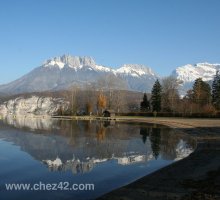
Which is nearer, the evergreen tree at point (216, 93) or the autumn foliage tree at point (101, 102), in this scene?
the evergreen tree at point (216, 93)

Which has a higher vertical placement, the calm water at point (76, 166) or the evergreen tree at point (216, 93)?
the evergreen tree at point (216, 93)

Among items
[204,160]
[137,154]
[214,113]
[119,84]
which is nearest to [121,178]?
[204,160]

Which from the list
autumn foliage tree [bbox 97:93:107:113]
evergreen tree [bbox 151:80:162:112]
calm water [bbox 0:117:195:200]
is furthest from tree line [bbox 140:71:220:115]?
calm water [bbox 0:117:195:200]

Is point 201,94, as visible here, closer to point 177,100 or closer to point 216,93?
point 216,93

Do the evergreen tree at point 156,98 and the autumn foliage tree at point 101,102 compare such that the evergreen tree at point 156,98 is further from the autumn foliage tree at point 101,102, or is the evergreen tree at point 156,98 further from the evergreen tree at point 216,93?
the evergreen tree at point 216,93

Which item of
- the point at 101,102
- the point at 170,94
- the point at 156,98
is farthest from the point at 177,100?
the point at 101,102

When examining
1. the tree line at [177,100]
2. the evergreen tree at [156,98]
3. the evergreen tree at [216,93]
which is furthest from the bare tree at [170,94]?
the evergreen tree at [216,93]

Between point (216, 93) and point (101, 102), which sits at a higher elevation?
point (216, 93)

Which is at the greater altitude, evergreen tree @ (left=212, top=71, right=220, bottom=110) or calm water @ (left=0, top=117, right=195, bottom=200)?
evergreen tree @ (left=212, top=71, right=220, bottom=110)

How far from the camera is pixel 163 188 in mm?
16609

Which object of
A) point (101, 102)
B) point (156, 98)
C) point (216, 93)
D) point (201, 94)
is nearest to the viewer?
point (216, 93)

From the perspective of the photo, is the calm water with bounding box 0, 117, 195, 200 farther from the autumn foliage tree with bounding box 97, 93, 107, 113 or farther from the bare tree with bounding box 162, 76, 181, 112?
the autumn foliage tree with bounding box 97, 93, 107, 113

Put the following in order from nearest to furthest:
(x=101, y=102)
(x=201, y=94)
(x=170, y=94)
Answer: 1. (x=201, y=94)
2. (x=101, y=102)
3. (x=170, y=94)

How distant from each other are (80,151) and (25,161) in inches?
243
